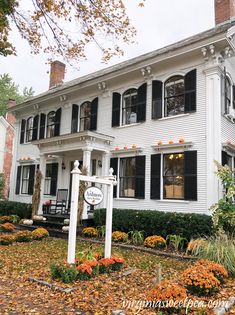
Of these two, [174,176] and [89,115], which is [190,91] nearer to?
[174,176]

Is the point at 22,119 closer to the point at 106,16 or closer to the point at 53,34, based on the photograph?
the point at 53,34

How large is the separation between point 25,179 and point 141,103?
28.2ft

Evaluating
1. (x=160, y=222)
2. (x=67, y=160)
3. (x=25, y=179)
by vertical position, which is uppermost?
(x=67, y=160)

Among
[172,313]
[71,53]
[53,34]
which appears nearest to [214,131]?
[71,53]

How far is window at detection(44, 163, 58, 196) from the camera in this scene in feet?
45.6

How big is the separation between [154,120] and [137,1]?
489 centimetres

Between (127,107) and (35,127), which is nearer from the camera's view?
(127,107)

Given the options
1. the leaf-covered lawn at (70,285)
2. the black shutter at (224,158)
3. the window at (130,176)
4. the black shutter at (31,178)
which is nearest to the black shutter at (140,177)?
the window at (130,176)

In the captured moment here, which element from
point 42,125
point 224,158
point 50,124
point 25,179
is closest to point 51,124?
point 50,124

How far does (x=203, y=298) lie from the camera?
14.1 ft

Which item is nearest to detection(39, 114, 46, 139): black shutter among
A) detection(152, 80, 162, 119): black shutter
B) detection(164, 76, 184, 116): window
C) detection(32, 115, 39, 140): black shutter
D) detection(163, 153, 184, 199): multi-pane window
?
detection(32, 115, 39, 140): black shutter

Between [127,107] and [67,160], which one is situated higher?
[127,107]

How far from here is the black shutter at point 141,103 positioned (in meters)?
11.0

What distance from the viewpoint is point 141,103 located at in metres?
11.1
